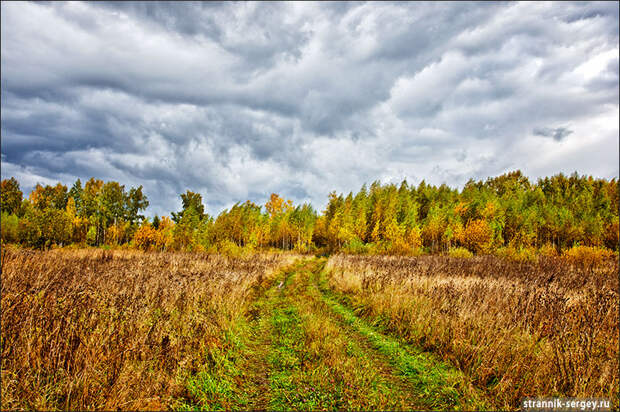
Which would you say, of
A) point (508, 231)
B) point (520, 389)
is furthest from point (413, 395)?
point (508, 231)

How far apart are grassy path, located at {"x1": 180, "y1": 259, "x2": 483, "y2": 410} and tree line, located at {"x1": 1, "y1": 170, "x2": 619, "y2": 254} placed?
2190 centimetres

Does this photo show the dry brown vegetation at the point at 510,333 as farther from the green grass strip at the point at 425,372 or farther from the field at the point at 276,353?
the green grass strip at the point at 425,372

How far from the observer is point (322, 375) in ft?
16.7

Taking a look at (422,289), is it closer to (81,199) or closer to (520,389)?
(520,389)

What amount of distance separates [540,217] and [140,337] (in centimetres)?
6586

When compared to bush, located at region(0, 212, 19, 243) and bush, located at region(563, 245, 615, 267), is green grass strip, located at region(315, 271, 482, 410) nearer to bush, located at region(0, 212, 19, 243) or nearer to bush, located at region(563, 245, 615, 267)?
bush, located at region(563, 245, 615, 267)

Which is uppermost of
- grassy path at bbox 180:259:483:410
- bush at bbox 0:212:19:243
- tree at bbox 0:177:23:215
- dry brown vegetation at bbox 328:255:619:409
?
tree at bbox 0:177:23:215

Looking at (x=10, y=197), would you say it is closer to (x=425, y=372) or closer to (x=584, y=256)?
(x=425, y=372)

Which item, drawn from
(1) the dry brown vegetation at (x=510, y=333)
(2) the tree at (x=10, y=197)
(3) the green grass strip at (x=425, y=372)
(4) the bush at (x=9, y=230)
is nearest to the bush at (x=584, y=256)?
(1) the dry brown vegetation at (x=510, y=333)

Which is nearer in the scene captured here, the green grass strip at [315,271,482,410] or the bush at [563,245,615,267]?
the green grass strip at [315,271,482,410]

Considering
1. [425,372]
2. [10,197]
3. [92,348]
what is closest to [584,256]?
[425,372]

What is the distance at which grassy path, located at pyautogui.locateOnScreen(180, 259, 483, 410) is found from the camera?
4.50 meters

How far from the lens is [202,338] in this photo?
5.86 meters

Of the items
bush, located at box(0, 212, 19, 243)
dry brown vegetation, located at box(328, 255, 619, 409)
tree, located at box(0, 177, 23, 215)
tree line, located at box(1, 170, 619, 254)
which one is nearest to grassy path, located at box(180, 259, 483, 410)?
dry brown vegetation, located at box(328, 255, 619, 409)
